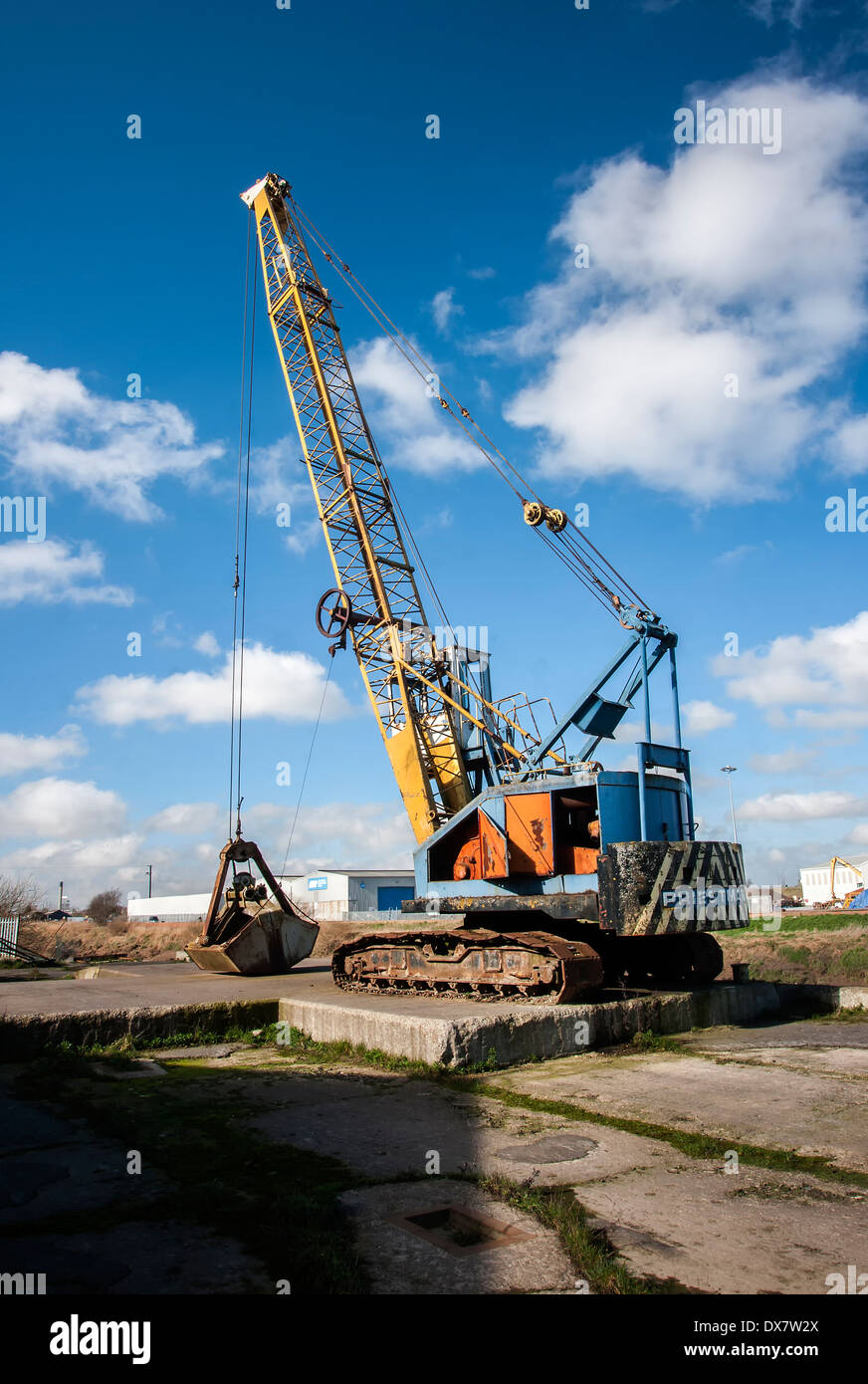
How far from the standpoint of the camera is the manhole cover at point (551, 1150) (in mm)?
4637

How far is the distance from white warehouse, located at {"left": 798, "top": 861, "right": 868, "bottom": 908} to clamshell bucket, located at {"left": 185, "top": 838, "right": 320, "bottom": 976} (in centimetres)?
5504

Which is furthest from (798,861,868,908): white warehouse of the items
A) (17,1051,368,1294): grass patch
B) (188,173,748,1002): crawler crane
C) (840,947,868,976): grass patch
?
(17,1051,368,1294): grass patch

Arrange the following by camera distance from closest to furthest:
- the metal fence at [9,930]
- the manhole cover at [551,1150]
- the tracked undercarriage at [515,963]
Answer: the manhole cover at [551,1150] < the tracked undercarriage at [515,963] < the metal fence at [9,930]

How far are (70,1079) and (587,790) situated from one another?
6408 millimetres

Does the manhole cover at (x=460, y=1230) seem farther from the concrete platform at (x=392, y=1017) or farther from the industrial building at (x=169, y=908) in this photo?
the industrial building at (x=169, y=908)

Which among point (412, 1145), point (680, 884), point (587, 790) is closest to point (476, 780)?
point (587, 790)

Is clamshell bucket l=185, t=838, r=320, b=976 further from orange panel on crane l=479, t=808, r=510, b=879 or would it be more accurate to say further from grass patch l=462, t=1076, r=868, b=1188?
grass patch l=462, t=1076, r=868, b=1188

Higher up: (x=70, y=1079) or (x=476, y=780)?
(x=476, y=780)

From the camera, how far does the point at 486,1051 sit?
24.0 ft

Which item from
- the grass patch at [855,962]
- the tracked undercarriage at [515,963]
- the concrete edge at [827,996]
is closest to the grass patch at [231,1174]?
the tracked undercarriage at [515,963]

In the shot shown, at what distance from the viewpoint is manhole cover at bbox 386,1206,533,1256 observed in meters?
3.37

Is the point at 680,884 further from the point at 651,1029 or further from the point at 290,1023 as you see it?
the point at 290,1023

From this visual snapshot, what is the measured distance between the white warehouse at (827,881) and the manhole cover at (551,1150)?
6197 cm

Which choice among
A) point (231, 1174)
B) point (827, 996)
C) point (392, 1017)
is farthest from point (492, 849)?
point (231, 1174)
